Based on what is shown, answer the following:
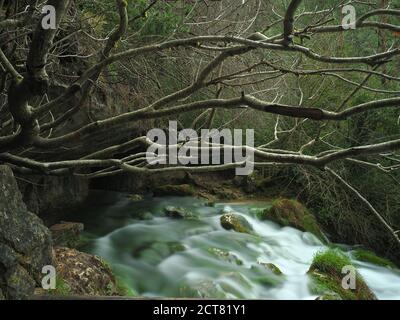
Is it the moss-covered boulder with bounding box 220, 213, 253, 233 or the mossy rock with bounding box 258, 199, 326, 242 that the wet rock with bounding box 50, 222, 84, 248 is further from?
the mossy rock with bounding box 258, 199, 326, 242

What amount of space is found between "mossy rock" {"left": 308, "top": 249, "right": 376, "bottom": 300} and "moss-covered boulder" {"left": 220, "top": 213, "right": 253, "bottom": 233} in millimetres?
1614

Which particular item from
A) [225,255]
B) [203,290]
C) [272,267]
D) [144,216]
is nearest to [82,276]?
[203,290]

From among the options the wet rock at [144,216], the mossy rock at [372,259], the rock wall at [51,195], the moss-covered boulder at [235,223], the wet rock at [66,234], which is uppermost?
the rock wall at [51,195]

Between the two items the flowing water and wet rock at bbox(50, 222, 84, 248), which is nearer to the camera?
the flowing water

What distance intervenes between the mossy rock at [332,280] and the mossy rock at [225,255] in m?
0.98

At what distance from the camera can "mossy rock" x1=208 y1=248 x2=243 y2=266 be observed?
6.25 m

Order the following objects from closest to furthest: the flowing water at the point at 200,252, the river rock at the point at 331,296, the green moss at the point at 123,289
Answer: the green moss at the point at 123,289 → the river rock at the point at 331,296 → the flowing water at the point at 200,252

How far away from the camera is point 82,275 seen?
450cm

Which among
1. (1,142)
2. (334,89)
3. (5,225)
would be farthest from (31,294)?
(334,89)

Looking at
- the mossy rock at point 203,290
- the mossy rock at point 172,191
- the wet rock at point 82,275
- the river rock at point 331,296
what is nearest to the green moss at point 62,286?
the wet rock at point 82,275

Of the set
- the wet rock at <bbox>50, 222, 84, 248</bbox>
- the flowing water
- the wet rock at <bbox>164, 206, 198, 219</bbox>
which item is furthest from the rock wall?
the wet rock at <bbox>164, 206, 198, 219</bbox>

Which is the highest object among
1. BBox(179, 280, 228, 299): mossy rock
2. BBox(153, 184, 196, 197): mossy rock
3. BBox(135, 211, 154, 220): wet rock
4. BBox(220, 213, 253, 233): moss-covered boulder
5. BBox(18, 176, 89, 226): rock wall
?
BBox(153, 184, 196, 197): mossy rock

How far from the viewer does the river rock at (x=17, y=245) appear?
10.5 feet

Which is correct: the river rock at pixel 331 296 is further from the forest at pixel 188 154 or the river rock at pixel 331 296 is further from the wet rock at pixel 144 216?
the wet rock at pixel 144 216
